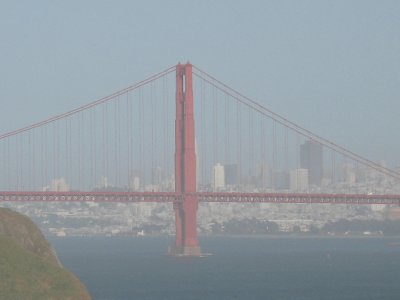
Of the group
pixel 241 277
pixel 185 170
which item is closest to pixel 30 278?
pixel 241 277

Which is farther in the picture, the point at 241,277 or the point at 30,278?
the point at 241,277

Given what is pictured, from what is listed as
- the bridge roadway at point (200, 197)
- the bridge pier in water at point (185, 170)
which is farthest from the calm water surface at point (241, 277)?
the bridge roadway at point (200, 197)

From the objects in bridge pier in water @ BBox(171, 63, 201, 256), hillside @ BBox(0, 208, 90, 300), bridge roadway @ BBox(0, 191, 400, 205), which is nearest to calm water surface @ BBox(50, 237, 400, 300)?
bridge pier in water @ BBox(171, 63, 201, 256)

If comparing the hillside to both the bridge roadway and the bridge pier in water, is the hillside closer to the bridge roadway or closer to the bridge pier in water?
the bridge roadway

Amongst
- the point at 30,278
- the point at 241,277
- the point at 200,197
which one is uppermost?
the point at 200,197

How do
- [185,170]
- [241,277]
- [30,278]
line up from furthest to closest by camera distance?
[185,170], [241,277], [30,278]

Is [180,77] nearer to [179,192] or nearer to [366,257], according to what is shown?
[179,192]

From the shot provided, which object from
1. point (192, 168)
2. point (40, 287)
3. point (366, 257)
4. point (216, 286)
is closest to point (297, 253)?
point (366, 257)

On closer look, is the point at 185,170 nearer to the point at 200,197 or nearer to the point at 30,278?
the point at 200,197
